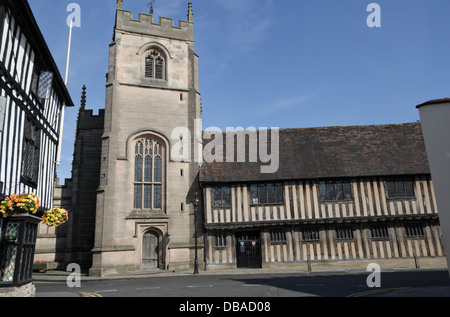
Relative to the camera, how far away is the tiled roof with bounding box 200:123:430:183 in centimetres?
1877

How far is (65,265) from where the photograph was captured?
61.5 feet

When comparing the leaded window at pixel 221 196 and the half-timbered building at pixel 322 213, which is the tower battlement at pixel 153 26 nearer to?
the half-timbered building at pixel 322 213

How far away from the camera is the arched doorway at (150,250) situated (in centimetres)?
1792

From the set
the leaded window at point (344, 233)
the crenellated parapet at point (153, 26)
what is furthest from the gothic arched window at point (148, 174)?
the leaded window at point (344, 233)

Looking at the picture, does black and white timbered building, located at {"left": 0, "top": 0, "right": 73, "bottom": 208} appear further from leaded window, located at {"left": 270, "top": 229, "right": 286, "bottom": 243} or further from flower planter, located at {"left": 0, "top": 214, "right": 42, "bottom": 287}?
leaded window, located at {"left": 270, "top": 229, "right": 286, "bottom": 243}

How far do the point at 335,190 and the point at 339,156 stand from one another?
2.41m

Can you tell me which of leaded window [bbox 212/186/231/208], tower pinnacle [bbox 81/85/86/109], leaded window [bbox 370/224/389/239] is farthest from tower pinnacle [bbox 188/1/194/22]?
leaded window [bbox 370/224/389/239]

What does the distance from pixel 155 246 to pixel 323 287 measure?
35.2 ft

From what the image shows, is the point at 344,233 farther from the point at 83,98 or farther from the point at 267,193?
the point at 83,98

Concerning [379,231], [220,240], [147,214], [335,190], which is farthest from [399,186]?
[147,214]

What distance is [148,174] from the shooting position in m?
19.0

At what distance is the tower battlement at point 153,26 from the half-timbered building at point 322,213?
9.55 m

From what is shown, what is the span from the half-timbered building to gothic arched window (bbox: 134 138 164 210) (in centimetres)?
271
